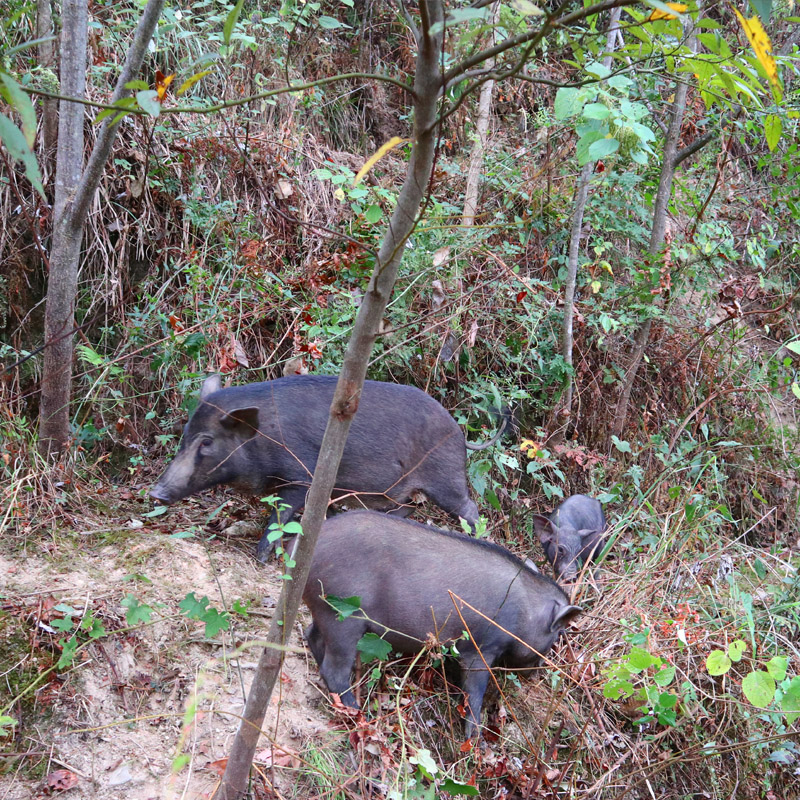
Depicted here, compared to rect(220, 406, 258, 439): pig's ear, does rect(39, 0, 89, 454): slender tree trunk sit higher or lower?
higher

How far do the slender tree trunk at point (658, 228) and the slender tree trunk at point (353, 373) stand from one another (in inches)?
176

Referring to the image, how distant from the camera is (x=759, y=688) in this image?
3195 millimetres

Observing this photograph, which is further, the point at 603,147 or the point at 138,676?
the point at 138,676

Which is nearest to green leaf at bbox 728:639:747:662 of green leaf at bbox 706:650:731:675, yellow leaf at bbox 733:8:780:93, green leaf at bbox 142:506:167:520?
green leaf at bbox 706:650:731:675

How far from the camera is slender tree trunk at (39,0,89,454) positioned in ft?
13.2

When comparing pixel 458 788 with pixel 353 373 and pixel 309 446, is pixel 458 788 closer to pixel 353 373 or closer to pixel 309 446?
pixel 353 373

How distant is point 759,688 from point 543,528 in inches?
86.5

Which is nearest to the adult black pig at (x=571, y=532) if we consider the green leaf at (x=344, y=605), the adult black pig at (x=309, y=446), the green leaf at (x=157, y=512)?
the adult black pig at (x=309, y=446)

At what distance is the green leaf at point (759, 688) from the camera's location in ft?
10.4

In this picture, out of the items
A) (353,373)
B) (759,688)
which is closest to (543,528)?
(759,688)

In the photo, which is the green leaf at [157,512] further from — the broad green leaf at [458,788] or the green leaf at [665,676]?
the green leaf at [665,676]

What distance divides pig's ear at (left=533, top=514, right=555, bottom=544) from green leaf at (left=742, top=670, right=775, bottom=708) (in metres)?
1.99

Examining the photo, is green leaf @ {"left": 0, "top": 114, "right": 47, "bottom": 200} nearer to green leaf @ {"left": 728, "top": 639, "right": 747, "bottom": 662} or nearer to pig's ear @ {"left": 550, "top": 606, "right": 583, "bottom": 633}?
green leaf @ {"left": 728, "top": 639, "right": 747, "bottom": 662}

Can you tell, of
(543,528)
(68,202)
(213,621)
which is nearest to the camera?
(213,621)
